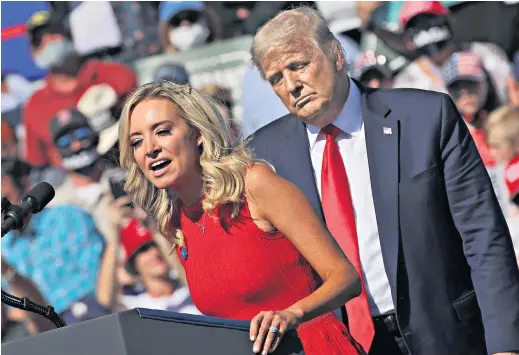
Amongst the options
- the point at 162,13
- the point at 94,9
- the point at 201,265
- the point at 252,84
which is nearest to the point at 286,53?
the point at 201,265

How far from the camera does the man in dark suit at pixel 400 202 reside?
3.18 meters

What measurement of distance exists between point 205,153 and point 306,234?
41 centimetres

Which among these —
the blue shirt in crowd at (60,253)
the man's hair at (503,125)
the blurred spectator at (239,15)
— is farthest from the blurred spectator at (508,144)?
the blue shirt in crowd at (60,253)

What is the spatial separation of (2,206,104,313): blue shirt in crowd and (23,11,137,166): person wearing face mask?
19.0 inches

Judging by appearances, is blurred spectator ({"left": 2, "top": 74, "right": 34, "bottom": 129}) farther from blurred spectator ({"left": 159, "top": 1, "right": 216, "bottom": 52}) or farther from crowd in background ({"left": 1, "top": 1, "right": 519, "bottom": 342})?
blurred spectator ({"left": 159, "top": 1, "right": 216, "bottom": 52})

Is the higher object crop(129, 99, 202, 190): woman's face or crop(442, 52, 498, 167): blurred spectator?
crop(129, 99, 202, 190): woman's face

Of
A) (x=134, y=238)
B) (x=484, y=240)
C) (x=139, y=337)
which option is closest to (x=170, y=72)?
(x=134, y=238)

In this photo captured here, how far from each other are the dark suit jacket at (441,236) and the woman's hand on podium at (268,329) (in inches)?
41.2

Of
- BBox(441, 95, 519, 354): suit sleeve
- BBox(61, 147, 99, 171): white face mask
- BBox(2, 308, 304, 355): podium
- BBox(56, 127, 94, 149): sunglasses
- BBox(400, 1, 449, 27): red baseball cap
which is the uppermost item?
BBox(400, 1, 449, 27): red baseball cap

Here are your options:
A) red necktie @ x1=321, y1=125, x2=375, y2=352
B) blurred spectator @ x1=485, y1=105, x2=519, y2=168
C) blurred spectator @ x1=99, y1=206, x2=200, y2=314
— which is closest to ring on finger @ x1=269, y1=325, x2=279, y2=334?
red necktie @ x1=321, y1=125, x2=375, y2=352

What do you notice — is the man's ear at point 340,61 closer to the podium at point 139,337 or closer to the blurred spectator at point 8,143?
the podium at point 139,337

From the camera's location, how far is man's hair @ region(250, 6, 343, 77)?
3355 mm

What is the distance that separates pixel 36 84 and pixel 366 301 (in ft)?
14.5

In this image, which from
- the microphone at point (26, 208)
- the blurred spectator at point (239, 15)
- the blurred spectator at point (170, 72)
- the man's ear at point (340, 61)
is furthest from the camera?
the blurred spectator at point (170, 72)
